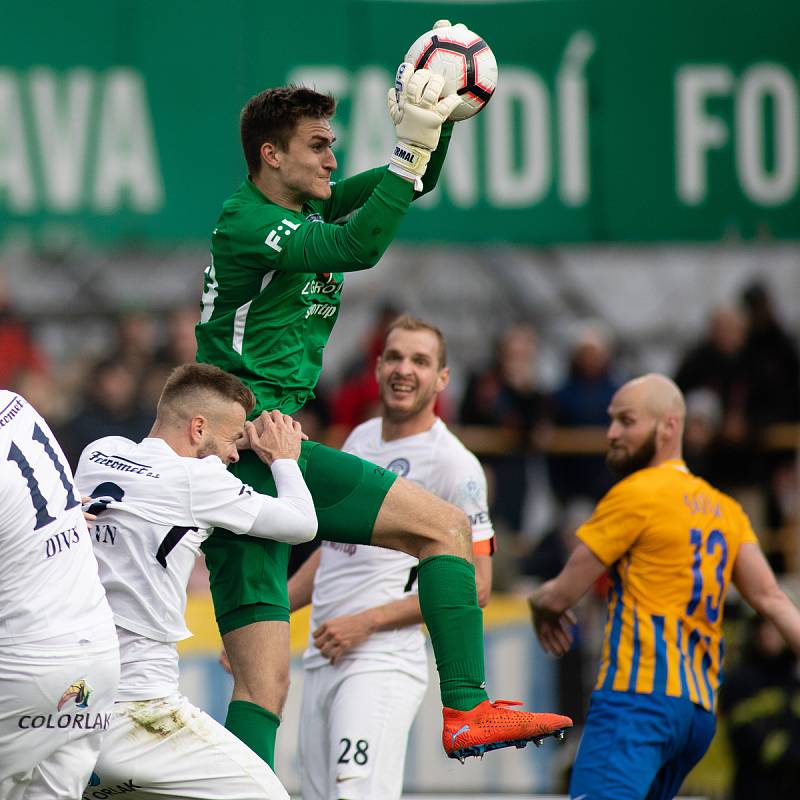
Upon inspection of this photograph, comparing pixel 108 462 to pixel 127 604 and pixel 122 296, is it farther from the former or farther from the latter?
pixel 122 296

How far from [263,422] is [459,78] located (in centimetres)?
157

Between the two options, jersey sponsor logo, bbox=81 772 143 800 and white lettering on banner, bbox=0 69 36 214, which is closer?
jersey sponsor logo, bbox=81 772 143 800


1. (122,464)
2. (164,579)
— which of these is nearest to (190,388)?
(122,464)

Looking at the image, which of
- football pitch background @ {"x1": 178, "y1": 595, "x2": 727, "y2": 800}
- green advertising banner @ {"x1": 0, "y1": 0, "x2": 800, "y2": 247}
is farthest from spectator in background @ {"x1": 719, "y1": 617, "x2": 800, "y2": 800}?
green advertising banner @ {"x1": 0, "y1": 0, "x2": 800, "y2": 247}

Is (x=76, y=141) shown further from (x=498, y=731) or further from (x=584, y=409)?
(x=498, y=731)

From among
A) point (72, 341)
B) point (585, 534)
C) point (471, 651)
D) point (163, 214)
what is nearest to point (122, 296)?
point (72, 341)

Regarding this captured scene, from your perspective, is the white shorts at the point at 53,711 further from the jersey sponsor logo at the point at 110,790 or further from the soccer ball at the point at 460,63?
the soccer ball at the point at 460,63

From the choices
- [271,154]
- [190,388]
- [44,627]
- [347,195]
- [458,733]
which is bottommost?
[458,733]

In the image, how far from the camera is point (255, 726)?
6.05 metres

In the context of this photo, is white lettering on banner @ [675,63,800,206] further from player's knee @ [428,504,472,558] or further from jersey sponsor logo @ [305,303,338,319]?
player's knee @ [428,504,472,558]

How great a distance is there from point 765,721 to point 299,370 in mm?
5825

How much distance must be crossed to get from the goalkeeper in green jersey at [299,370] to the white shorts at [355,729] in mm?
928

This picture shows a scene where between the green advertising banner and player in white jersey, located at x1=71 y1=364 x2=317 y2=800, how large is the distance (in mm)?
8545

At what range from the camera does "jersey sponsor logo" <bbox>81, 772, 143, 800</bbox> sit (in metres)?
5.45
